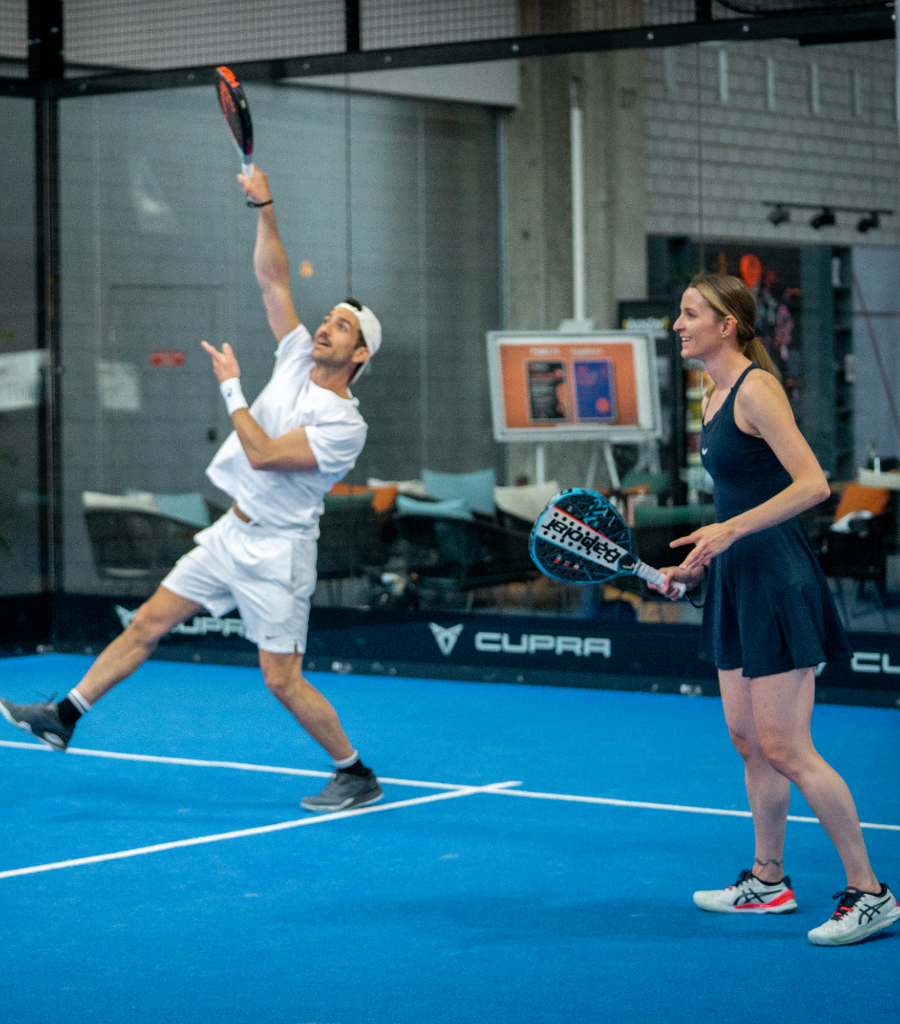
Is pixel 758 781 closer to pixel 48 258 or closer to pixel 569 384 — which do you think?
pixel 569 384

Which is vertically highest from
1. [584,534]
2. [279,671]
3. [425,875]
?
[584,534]

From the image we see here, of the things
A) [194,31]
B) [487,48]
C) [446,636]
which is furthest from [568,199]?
[194,31]

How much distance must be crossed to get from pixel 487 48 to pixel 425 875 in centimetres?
499

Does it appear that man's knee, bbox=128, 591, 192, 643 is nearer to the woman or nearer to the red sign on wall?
the woman

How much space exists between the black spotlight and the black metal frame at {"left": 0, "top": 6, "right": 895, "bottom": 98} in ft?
2.58

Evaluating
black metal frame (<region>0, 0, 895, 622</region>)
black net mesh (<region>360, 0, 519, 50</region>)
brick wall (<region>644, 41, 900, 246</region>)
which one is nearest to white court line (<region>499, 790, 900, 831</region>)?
brick wall (<region>644, 41, 900, 246</region>)

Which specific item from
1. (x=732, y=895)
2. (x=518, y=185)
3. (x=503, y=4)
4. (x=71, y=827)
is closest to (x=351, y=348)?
(x=71, y=827)

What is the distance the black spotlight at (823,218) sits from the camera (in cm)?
721

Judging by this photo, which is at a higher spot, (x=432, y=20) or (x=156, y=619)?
(x=432, y=20)

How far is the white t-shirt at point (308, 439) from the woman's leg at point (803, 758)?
1.87 metres

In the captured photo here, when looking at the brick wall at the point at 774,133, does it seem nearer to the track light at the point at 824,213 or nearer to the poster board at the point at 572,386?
the track light at the point at 824,213

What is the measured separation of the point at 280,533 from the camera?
5133 mm

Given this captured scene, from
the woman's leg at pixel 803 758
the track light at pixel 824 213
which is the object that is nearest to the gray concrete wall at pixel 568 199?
the track light at pixel 824 213

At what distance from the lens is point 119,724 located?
6.73m
